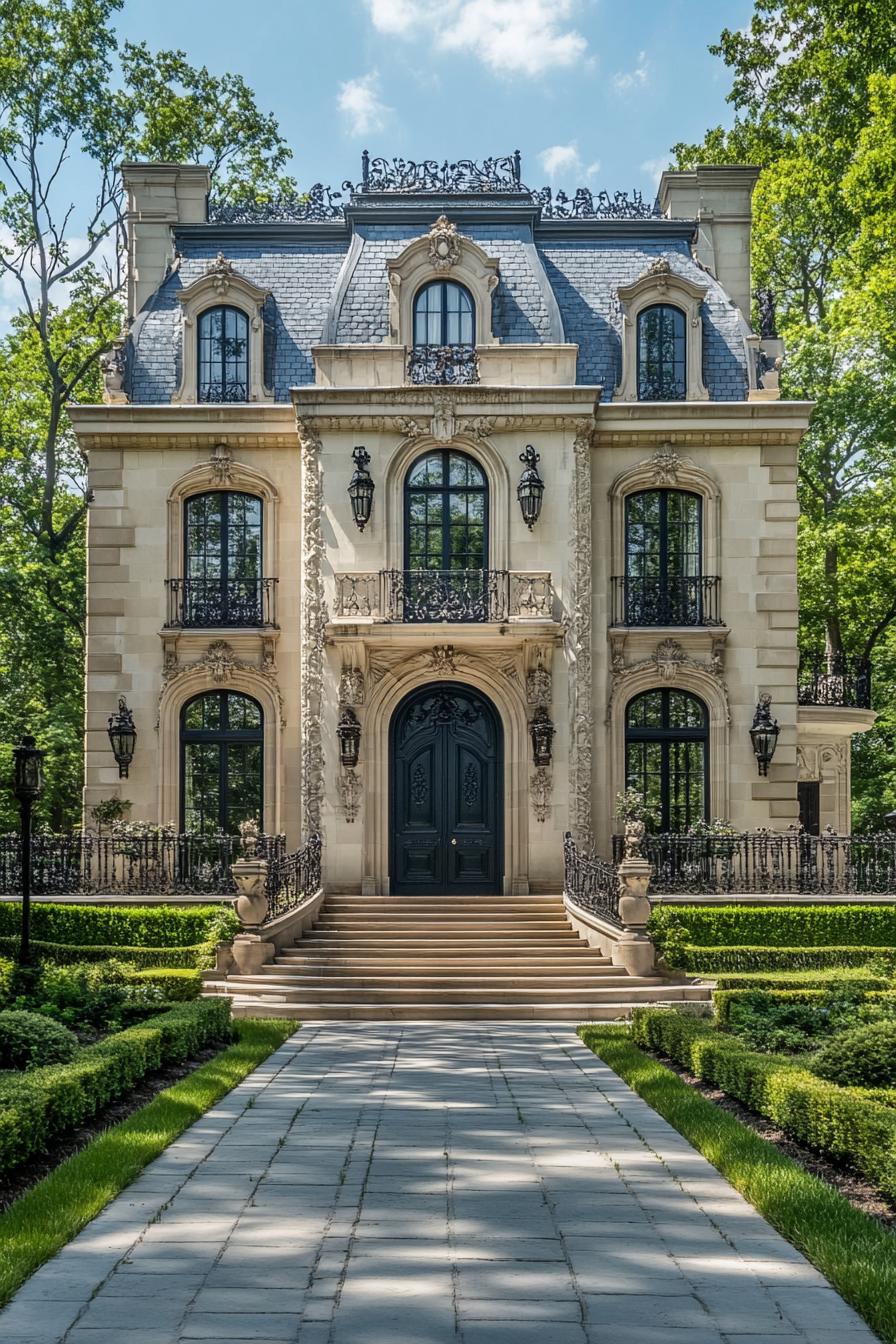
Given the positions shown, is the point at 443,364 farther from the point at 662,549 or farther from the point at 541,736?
the point at 541,736

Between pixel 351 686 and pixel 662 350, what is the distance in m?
8.36

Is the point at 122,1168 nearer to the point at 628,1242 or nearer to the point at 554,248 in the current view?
the point at 628,1242

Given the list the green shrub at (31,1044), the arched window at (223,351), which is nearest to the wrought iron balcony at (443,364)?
the arched window at (223,351)

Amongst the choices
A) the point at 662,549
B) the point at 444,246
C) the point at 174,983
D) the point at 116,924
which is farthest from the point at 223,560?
the point at 174,983

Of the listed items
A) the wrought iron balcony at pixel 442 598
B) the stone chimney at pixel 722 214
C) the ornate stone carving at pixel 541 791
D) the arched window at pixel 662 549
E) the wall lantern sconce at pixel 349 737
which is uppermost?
the stone chimney at pixel 722 214

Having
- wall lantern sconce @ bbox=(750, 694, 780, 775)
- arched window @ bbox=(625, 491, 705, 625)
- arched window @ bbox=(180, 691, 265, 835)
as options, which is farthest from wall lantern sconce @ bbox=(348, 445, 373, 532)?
wall lantern sconce @ bbox=(750, 694, 780, 775)

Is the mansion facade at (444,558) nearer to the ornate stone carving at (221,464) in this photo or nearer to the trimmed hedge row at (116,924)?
the ornate stone carving at (221,464)

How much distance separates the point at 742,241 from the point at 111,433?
1251 centimetres

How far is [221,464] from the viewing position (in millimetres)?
24609

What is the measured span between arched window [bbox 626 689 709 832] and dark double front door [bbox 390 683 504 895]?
2.51 meters

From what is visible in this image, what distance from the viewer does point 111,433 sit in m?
24.6

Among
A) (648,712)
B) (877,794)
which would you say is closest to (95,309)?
(648,712)

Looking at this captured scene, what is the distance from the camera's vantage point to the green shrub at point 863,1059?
10.2 metres

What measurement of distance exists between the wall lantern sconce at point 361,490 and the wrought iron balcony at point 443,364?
1.76 meters
